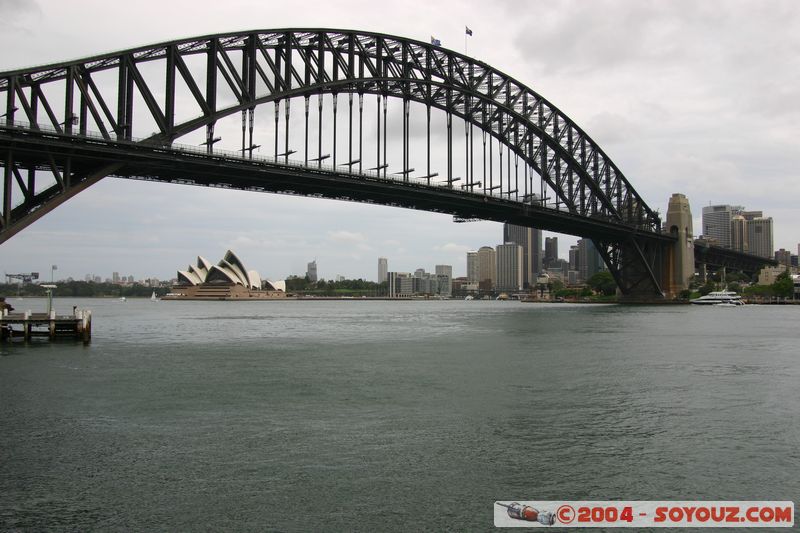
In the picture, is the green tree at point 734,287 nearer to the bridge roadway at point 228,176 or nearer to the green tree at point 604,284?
the green tree at point 604,284

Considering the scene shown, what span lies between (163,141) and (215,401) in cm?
3115

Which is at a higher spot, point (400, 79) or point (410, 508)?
point (400, 79)

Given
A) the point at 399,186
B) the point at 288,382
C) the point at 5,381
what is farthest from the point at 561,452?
the point at 399,186

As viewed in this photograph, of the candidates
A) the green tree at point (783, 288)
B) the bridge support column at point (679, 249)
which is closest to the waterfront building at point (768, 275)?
the green tree at point (783, 288)

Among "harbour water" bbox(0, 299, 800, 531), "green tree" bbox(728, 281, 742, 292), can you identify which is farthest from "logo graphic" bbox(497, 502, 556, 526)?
"green tree" bbox(728, 281, 742, 292)

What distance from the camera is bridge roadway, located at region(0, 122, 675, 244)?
39750 millimetres

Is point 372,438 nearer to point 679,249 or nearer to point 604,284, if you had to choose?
point 679,249

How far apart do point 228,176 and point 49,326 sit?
1812 cm

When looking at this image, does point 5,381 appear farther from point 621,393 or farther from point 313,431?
point 621,393

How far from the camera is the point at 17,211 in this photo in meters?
38.4

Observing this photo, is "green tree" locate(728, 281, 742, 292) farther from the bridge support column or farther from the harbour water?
the harbour water

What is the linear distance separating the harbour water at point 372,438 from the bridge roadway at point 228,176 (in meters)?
12.8

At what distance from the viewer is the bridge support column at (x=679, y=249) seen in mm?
122625

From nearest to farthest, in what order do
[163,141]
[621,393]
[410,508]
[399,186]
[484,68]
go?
[410,508], [621,393], [163,141], [399,186], [484,68]
